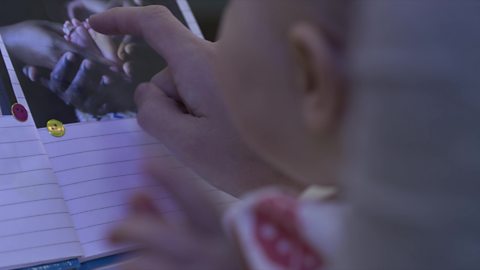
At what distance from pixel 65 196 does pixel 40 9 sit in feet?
0.75

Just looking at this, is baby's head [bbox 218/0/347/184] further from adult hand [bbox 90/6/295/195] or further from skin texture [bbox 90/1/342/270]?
adult hand [bbox 90/6/295/195]

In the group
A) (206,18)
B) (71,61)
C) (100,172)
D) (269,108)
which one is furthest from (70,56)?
(269,108)

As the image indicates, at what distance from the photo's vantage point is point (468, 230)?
1.05ft

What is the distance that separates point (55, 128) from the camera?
684 millimetres

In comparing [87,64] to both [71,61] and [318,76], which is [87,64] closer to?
[71,61]

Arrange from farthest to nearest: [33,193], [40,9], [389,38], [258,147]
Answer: [40,9] < [33,193] < [258,147] < [389,38]

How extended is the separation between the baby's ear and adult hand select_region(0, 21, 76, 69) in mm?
435

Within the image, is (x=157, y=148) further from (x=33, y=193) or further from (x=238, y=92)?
(x=238, y=92)

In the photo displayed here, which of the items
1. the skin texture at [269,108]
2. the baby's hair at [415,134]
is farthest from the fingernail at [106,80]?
the baby's hair at [415,134]

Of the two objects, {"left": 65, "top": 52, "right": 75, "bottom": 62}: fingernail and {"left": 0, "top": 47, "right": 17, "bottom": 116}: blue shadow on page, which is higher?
{"left": 65, "top": 52, "right": 75, "bottom": 62}: fingernail

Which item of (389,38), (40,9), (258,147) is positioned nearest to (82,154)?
(40,9)

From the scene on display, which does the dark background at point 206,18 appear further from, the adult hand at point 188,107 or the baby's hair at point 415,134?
the baby's hair at point 415,134

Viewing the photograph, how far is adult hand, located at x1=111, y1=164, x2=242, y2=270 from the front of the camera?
1.21 ft

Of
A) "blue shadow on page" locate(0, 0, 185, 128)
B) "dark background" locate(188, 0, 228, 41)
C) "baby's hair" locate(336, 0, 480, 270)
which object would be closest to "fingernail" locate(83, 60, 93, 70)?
"blue shadow on page" locate(0, 0, 185, 128)
